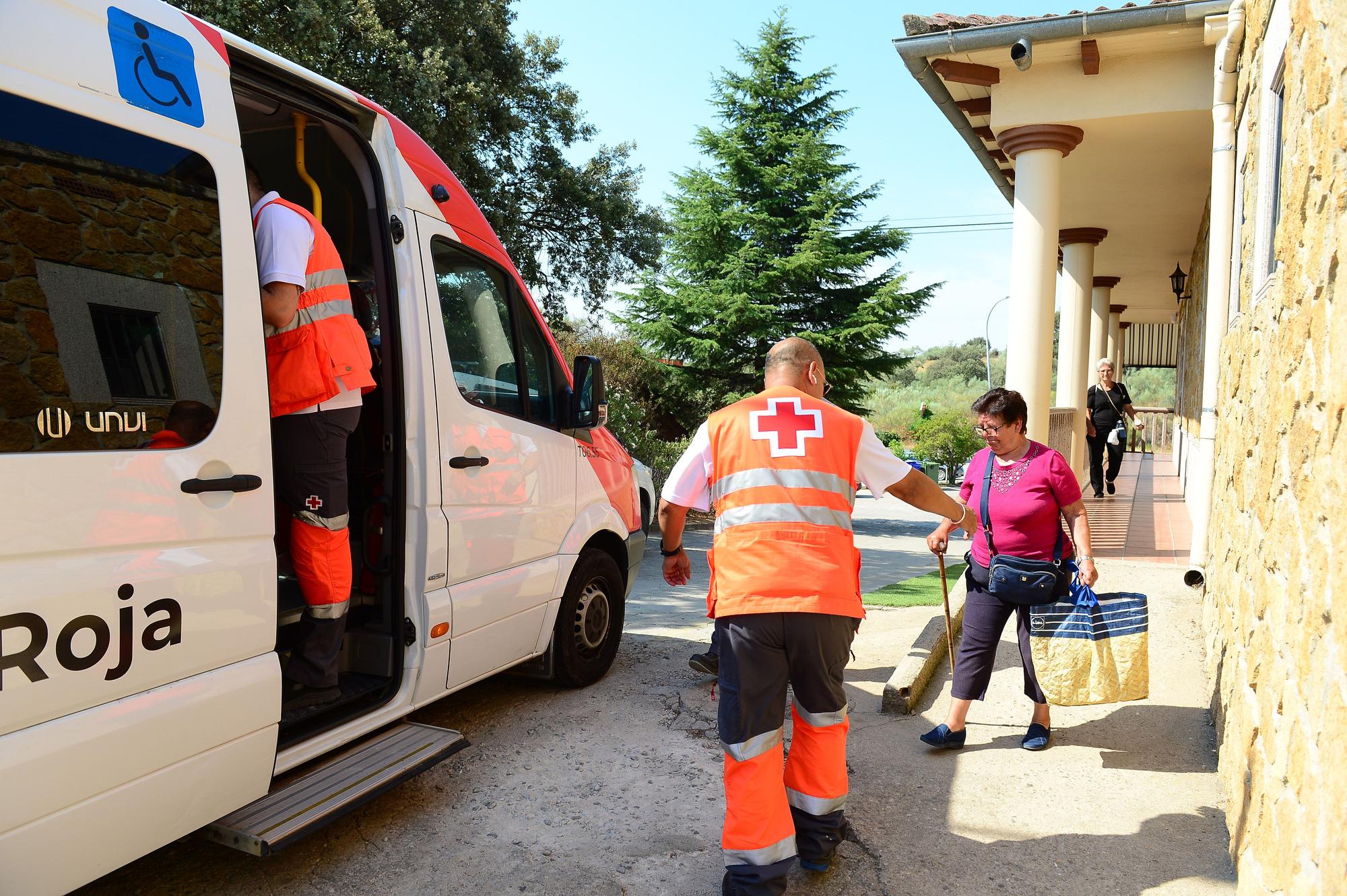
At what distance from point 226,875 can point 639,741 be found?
6.05ft

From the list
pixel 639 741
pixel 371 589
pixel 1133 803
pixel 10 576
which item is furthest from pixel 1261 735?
pixel 10 576

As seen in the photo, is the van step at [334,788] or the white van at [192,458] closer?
the white van at [192,458]

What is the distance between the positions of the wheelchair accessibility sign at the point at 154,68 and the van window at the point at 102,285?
0.11 m

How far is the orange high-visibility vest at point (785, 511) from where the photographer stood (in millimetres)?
3023

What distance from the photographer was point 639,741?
177 inches

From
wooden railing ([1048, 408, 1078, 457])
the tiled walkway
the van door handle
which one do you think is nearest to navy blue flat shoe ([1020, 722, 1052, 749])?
the van door handle

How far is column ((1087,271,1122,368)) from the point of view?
1540 centimetres

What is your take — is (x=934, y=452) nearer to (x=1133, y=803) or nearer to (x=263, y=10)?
(x=263, y=10)

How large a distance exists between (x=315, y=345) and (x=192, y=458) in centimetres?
68

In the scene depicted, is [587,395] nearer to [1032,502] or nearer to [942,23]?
[1032,502]

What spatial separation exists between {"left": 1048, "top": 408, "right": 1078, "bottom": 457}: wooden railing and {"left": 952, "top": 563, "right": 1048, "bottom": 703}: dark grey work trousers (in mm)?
5991

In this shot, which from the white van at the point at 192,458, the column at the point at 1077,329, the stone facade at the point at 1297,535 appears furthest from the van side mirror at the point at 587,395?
the column at the point at 1077,329

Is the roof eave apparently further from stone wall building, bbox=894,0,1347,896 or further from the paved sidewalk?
the paved sidewalk

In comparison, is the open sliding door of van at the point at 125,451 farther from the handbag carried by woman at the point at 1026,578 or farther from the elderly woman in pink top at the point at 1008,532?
the handbag carried by woman at the point at 1026,578
